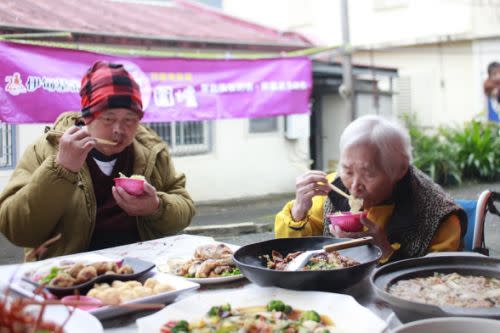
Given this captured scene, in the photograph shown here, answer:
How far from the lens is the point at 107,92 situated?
296 cm

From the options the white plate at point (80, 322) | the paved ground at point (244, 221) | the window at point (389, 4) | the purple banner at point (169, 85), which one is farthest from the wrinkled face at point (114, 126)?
the window at point (389, 4)

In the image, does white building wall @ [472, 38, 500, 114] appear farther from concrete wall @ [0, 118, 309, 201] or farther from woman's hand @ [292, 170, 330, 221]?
woman's hand @ [292, 170, 330, 221]

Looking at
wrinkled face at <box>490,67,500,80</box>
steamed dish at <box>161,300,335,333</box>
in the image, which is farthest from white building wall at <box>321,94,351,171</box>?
steamed dish at <box>161,300,335,333</box>

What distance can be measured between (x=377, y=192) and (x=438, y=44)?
45.0 feet

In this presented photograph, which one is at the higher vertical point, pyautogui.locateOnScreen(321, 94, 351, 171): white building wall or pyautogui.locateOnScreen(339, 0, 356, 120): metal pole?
pyautogui.locateOnScreen(339, 0, 356, 120): metal pole

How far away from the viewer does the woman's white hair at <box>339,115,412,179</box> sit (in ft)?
8.82

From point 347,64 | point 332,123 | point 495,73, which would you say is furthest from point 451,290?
point 495,73

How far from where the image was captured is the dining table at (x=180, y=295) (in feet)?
6.04

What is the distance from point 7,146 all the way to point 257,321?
5.88 metres

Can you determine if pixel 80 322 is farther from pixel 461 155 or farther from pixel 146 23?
pixel 461 155

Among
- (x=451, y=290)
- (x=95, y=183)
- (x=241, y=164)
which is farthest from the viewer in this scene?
(x=241, y=164)

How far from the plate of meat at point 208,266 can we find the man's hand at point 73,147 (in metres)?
0.60

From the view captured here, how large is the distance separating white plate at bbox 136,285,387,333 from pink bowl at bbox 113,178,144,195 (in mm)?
833

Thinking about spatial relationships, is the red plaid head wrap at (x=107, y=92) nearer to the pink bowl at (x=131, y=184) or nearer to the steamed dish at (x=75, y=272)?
the pink bowl at (x=131, y=184)
